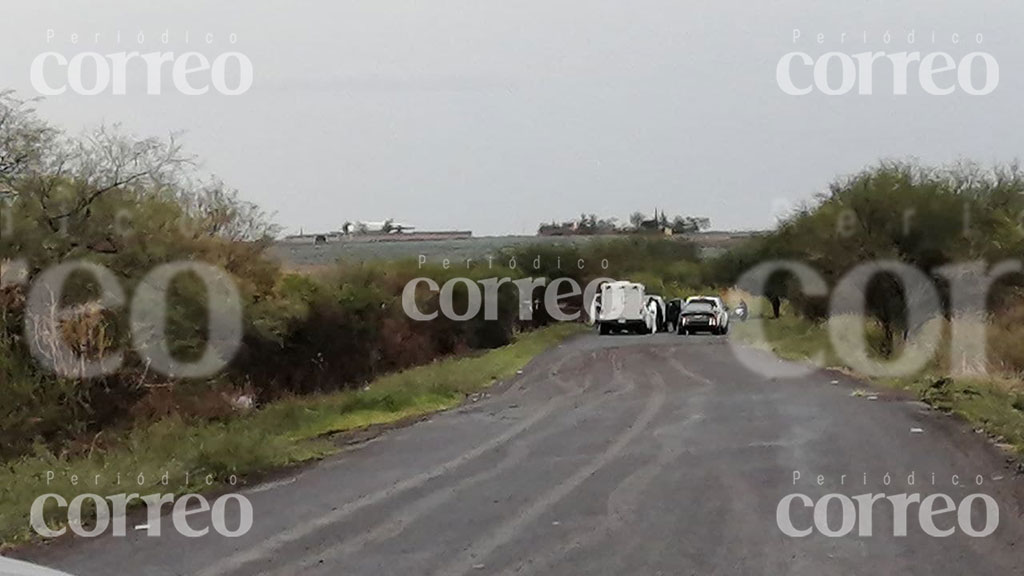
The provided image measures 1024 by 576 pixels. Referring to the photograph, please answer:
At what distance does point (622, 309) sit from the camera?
58938mm

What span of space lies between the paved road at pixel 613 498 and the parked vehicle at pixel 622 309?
35.7m

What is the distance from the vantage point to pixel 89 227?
24219 mm

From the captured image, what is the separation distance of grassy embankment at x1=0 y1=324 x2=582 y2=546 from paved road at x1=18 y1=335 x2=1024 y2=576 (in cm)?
85

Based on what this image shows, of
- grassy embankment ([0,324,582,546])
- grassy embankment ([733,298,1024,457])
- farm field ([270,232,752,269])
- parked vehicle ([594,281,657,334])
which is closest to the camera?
grassy embankment ([0,324,582,546])

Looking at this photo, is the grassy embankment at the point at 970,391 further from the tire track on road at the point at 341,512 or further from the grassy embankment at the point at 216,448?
the grassy embankment at the point at 216,448

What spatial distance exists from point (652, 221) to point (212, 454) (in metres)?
121

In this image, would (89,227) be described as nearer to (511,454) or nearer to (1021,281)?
(511,454)

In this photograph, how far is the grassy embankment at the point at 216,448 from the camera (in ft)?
44.7

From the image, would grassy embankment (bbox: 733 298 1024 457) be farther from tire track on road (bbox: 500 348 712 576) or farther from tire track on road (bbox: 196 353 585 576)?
tire track on road (bbox: 196 353 585 576)

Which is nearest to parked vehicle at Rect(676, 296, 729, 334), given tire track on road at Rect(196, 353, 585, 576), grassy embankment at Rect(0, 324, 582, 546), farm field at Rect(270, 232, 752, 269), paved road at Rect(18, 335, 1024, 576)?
farm field at Rect(270, 232, 752, 269)

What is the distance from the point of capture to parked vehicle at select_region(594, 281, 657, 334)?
59062mm

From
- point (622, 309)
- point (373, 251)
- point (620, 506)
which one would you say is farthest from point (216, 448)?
point (622, 309)

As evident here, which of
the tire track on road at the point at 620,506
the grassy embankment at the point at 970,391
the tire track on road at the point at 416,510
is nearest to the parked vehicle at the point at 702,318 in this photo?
the grassy embankment at the point at 970,391

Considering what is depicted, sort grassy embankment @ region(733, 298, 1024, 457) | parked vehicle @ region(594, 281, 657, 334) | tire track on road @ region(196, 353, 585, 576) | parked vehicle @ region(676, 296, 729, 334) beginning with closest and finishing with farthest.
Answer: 1. tire track on road @ region(196, 353, 585, 576)
2. grassy embankment @ region(733, 298, 1024, 457)
3. parked vehicle @ region(676, 296, 729, 334)
4. parked vehicle @ region(594, 281, 657, 334)
